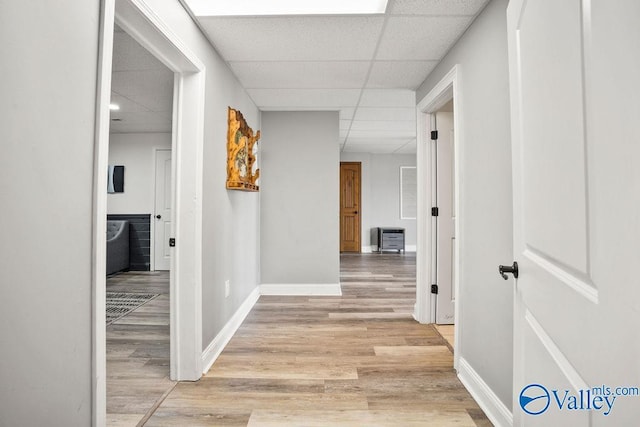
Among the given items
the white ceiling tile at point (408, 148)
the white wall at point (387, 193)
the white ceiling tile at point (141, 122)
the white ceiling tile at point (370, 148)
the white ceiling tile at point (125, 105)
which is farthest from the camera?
the white wall at point (387, 193)

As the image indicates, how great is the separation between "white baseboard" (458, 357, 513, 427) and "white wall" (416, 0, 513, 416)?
33 millimetres

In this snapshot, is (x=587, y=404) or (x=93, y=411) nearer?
(x=587, y=404)

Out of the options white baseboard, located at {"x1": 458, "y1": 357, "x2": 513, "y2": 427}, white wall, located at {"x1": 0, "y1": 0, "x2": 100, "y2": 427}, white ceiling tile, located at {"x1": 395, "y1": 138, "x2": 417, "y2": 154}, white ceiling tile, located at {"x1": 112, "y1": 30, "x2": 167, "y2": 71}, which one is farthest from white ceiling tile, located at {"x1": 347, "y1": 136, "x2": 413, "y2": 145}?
white wall, located at {"x1": 0, "y1": 0, "x2": 100, "y2": 427}

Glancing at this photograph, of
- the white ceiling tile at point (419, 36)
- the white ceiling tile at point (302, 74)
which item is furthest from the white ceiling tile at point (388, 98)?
the white ceiling tile at point (419, 36)

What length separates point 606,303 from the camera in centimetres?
60

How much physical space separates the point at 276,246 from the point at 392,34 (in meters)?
2.61

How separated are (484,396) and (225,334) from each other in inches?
68.5

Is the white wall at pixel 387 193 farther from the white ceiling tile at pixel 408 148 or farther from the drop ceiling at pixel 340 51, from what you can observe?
the drop ceiling at pixel 340 51

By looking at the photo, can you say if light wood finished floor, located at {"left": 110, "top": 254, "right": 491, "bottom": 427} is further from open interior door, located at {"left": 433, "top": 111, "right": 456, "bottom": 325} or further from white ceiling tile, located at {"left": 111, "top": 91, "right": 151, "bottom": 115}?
white ceiling tile, located at {"left": 111, "top": 91, "right": 151, "bottom": 115}

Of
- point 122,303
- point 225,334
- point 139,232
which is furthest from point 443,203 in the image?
point 139,232

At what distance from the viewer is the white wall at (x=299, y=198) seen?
13.5 feet

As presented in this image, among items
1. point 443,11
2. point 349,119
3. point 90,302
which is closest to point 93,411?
point 90,302

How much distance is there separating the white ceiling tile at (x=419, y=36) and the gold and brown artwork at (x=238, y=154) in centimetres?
116

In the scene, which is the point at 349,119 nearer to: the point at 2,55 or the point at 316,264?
the point at 316,264
